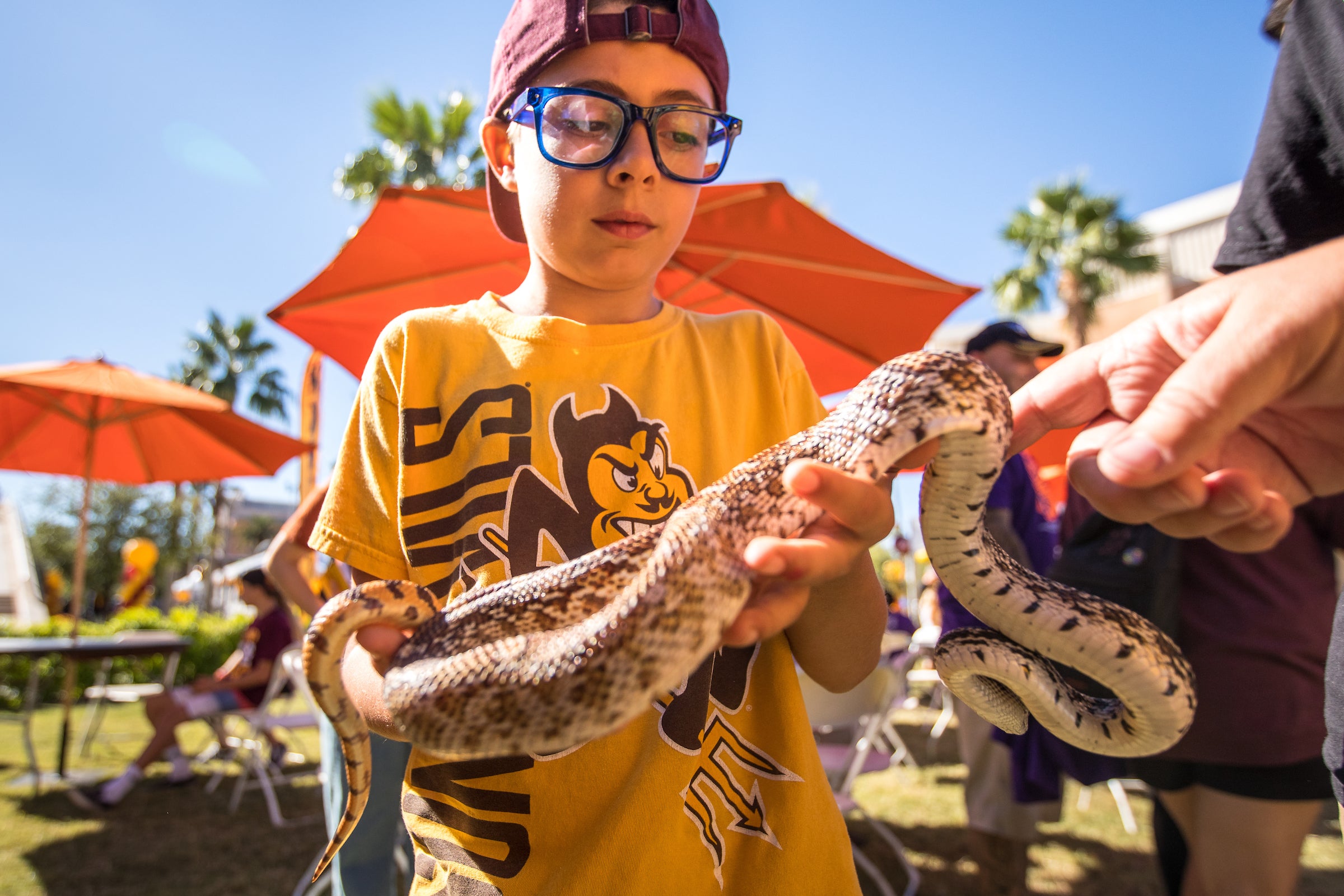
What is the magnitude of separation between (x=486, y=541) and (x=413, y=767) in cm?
55

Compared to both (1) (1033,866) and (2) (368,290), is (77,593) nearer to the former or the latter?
(2) (368,290)

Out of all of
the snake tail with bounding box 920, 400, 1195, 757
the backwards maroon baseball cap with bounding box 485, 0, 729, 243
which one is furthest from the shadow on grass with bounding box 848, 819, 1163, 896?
the backwards maroon baseball cap with bounding box 485, 0, 729, 243

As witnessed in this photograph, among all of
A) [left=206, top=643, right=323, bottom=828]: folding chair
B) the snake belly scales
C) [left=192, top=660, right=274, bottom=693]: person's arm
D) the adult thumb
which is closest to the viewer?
the adult thumb

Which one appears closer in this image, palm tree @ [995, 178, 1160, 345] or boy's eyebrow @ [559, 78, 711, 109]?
boy's eyebrow @ [559, 78, 711, 109]

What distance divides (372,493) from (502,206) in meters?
1.06

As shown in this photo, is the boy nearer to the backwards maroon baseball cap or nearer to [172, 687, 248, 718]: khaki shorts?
the backwards maroon baseball cap

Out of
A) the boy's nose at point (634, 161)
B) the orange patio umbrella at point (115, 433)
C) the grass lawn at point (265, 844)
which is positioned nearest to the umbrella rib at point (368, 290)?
the orange patio umbrella at point (115, 433)

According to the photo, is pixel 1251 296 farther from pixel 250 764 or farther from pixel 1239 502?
pixel 250 764

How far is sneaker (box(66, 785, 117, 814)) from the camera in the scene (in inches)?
352

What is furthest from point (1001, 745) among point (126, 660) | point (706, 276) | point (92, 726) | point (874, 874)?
point (126, 660)

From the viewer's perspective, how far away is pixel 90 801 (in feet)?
29.9

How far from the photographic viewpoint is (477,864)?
59.6 inches

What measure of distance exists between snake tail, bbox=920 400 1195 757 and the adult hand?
0.59ft

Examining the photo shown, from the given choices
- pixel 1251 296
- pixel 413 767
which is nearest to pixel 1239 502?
pixel 1251 296
